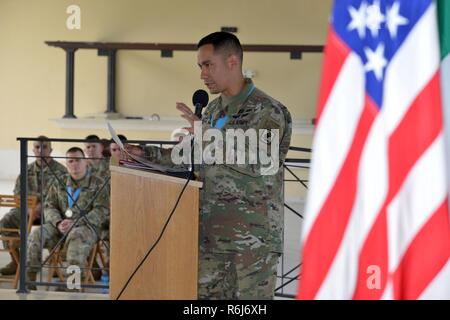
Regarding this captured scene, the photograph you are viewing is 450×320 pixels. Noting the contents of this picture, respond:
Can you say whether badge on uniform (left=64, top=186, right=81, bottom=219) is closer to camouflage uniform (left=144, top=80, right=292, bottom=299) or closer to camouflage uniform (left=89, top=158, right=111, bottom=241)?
camouflage uniform (left=89, top=158, right=111, bottom=241)

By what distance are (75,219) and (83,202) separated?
23cm

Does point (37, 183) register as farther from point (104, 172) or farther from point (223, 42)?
point (223, 42)

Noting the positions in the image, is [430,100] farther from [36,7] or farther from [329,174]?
[36,7]

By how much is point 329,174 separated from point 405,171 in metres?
0.16

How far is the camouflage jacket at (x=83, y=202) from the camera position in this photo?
589 centimetres

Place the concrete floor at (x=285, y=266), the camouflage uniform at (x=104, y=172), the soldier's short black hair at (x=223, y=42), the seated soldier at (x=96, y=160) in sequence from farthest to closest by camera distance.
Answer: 1. the seated soldier at (x=96, y=160)
2. the camouflage uniform at (x=104, y=172)
3. the concrete floor at (x=285, y=266)
4. the soldier's short black hair at (x=223, y=42)

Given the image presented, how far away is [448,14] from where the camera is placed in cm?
186

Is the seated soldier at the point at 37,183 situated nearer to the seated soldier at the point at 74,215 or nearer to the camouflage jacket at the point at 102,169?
the seated soldier at the point at 74,215

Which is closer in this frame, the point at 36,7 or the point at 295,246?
the point at 295,246

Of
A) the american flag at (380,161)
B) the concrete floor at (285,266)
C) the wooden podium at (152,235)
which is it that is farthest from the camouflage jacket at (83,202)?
the american flag at (380,161)

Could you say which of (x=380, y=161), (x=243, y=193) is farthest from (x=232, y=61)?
(x=380, y=161)
